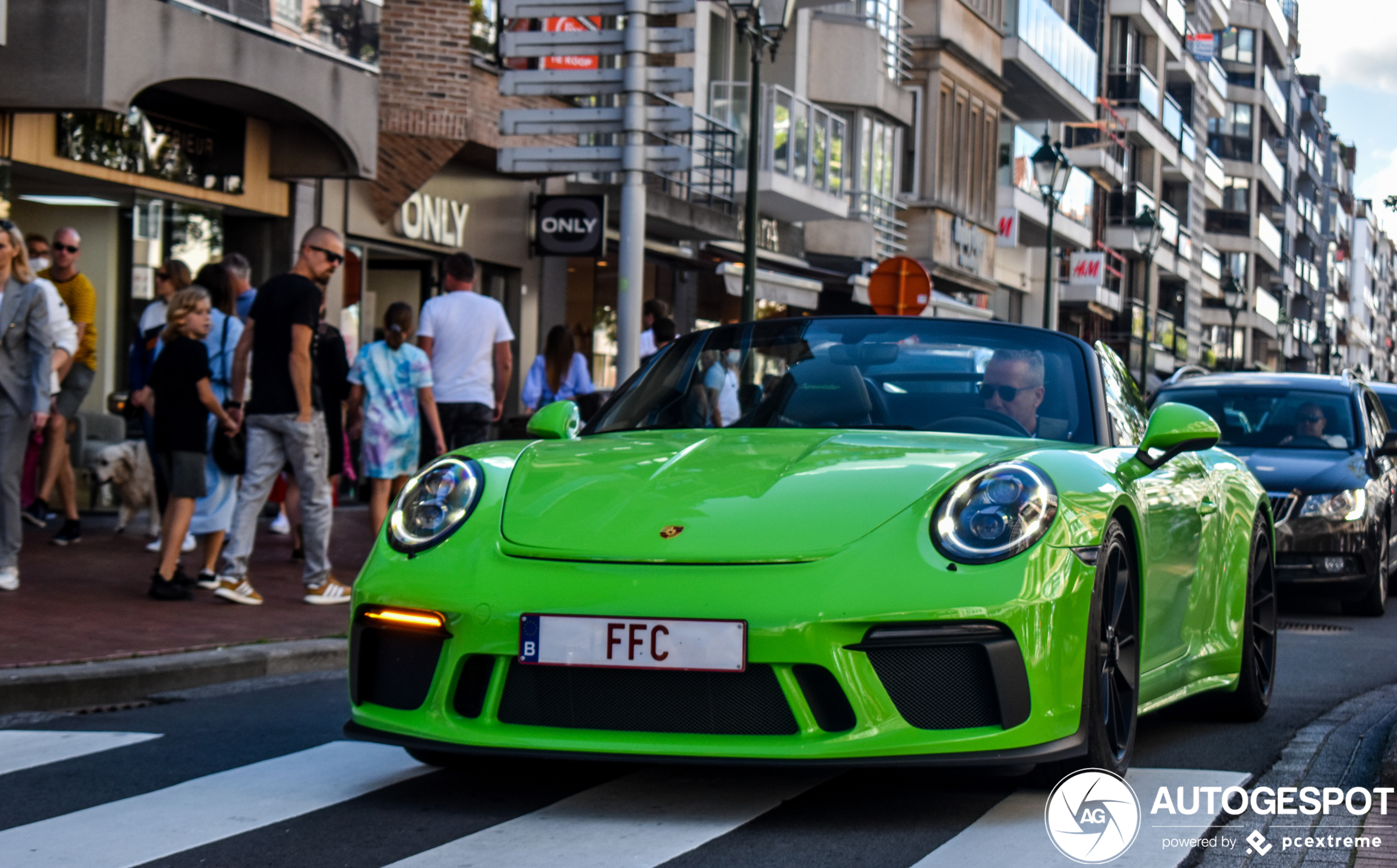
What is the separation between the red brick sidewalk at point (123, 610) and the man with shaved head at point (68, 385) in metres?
0.28

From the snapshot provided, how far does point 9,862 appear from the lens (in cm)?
434

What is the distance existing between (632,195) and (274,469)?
6.38m

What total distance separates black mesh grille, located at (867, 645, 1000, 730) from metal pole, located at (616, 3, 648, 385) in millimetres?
10303

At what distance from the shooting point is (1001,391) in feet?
19.2

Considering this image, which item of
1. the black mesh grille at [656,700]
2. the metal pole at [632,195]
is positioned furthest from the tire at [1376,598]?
the black mesh grille at [656,700]

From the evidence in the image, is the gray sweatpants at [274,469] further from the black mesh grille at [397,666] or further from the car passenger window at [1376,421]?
the car passenger window at [1376,421]

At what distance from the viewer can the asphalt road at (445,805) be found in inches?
173

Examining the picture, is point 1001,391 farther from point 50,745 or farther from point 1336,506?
point 1336,506

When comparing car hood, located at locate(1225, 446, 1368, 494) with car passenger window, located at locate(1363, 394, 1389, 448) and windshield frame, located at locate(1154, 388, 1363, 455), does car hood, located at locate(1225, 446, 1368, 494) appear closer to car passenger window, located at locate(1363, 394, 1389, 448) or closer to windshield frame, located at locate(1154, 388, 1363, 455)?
windshield frame, located at locate(1154, 388, 1363, 455)

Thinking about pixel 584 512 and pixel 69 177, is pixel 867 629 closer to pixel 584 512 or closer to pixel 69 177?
pixel 584 512

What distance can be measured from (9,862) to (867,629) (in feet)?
6.51

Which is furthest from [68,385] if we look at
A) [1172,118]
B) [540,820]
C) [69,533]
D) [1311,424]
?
[1172,118]

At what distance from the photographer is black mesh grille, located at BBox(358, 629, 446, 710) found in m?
4.81

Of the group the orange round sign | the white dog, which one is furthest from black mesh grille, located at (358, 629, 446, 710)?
the orange round sign
